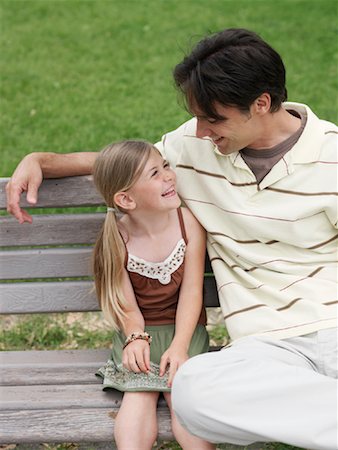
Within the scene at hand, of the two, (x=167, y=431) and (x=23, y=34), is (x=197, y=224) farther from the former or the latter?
(x=23, y=34)

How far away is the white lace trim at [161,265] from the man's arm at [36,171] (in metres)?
0.43

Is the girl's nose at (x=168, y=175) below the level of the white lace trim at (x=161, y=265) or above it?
above

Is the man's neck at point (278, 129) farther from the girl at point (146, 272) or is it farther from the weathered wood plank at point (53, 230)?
the weathered wood plank at point (53, 230)

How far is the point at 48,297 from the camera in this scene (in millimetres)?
3656

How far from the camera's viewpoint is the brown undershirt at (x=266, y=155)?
319 cm

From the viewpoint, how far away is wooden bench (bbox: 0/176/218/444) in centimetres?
316

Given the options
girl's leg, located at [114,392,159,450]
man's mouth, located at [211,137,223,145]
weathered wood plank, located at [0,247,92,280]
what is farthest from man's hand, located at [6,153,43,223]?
girl's leg, located at [114,392,159,450]

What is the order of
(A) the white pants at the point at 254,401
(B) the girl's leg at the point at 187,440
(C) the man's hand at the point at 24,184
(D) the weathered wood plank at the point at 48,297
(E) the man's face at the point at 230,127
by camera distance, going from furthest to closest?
Answer: (D) the weathered wood plank at the point at 48,297, (C) the man's hand at the point at 24,184, (E) the man's face at the point at 230,127, (B) the girl's leg at the point at 187,440, (A) the white pants at the point at 254,401

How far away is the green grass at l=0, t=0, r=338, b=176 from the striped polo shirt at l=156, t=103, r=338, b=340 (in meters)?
2.86

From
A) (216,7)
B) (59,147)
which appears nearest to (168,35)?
(216,7)

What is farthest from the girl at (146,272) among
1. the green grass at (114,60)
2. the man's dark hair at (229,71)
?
the green grass at (114,60)

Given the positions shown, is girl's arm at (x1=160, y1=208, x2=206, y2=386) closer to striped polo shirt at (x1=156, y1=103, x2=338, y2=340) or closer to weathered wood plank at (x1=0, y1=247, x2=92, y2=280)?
striped polo shirt at (x1=156, y1=103, x2=338, y2=340)

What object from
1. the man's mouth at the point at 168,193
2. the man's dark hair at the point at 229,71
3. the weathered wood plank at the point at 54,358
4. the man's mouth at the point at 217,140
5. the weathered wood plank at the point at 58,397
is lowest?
the weathered wood plank at the point at 54,358

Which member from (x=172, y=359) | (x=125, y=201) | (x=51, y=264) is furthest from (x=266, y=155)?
(x=51, y=264)
